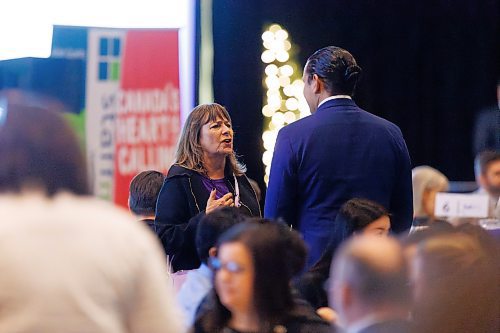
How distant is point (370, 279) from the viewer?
5.39 ft

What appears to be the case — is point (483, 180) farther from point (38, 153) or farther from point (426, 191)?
point (38, 153)

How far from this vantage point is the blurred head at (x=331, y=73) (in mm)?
3260

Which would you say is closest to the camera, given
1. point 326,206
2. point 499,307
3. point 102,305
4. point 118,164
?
point 102,305

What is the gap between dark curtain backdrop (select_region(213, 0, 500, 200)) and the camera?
6.23 m

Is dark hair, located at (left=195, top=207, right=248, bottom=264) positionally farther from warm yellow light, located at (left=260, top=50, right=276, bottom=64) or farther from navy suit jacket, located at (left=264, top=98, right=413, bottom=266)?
warm yellow light, located at (left=260, top=50, right=276, bottom=64)

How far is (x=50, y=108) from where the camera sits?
1.68 m

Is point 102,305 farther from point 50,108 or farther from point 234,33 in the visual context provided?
point 234,33

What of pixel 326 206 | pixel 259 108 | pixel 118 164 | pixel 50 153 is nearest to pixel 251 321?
pixel 50 153

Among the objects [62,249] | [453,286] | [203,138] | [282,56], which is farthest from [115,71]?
[62,249]

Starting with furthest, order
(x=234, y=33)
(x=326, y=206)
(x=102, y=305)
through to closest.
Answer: (x=234, y=33), (x=326, y=206), (x=102, y=305)

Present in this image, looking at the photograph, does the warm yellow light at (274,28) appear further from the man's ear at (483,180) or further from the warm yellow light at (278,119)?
the man's ear at (483,180)

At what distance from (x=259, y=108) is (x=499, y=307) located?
4.25 m

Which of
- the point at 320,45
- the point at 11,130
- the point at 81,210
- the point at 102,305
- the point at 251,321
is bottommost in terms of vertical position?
the point at 251,321

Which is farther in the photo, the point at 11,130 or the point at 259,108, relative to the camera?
the point at 259,108
